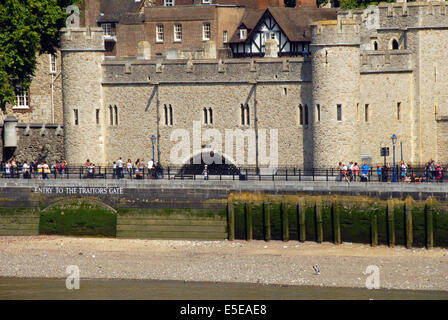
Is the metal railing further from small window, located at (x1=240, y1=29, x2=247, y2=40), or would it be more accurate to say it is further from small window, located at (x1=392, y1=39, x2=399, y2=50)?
small window, located at (x1=240, y1=29, x2=247, y2=40)

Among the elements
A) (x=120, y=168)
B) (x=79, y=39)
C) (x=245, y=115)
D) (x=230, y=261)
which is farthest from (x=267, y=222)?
(x=79, y=39)

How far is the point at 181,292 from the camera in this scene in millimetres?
50000

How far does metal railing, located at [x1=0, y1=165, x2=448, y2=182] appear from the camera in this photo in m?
59.4

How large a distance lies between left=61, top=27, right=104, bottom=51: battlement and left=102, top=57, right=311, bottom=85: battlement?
1440 mm

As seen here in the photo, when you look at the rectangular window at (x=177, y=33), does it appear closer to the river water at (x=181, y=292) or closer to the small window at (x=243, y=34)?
the small window at (x=243, y=34)

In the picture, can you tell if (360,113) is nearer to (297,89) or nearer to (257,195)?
(297,89)

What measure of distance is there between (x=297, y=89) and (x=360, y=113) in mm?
3480

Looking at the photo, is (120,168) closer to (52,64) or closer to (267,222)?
(267,222)

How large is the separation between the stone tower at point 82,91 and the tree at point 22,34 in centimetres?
252

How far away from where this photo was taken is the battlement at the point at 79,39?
6962cm

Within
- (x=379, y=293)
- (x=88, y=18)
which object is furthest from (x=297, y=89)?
(x=88, y=18)

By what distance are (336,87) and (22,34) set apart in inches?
687

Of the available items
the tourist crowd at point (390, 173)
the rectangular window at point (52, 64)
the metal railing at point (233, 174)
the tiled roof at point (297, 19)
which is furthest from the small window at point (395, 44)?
the rectangular window at point (52, 64)

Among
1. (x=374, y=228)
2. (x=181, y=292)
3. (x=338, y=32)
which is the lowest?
(x=181, y=292)
